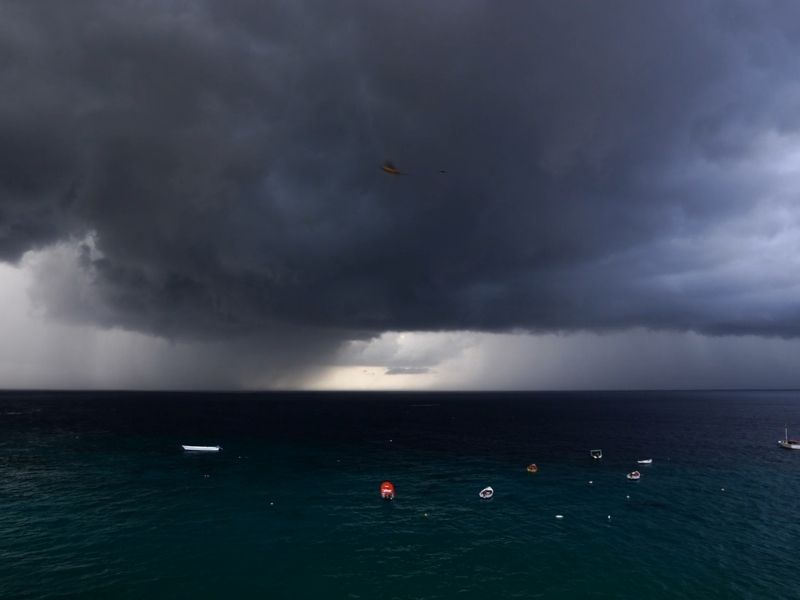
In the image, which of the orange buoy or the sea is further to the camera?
the orange buoy

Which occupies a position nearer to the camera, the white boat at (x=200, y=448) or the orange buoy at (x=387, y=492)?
the orange buoy at (x=387, y=492)

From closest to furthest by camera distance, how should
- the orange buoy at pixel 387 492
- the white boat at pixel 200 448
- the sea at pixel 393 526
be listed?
the sea at pixel 393 526, the orange buoy at pixel 387 492, the white boat at pixel 200 448

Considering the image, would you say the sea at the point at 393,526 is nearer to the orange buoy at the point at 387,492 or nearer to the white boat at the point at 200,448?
the orange buoy at the point at 387,492

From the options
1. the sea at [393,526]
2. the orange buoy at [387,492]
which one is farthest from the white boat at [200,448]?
the orange buoy at [387,492]

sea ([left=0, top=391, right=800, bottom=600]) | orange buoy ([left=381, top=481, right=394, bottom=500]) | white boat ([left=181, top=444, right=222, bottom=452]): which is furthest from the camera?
white boat ([left=181, top=444, right=222, bottom=452])

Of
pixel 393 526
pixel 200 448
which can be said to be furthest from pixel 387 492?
pixel 200 448

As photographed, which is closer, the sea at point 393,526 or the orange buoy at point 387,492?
the sea at point 393,526

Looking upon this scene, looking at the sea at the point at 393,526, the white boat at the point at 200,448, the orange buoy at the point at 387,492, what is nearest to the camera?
the sea at the point at 393,526

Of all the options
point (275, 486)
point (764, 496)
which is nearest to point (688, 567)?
point (764, 496)

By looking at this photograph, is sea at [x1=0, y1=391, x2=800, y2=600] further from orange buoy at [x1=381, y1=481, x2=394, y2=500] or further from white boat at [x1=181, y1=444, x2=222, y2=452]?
white boat at [x1=181, y1=444, x2=222, y2=452]

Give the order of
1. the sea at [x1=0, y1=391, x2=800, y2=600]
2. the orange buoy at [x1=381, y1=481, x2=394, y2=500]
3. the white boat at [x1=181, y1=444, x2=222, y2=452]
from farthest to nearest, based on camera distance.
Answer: the white boat at [x1=181, y1=444, x2=222, y2=452] → the orange buoy at [x1=381, y1=481, x2=394, y2=500] → the sea at [x1=0, y1=391, x2=800, y2=600]

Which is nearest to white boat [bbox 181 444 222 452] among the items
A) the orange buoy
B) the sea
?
the sea
